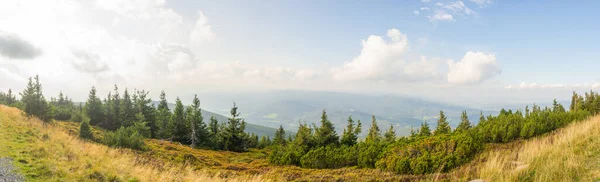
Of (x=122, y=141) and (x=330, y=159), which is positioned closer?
(x=330, y=159)

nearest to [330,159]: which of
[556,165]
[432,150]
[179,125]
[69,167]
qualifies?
[432,150]

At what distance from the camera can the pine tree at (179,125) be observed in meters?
54.2

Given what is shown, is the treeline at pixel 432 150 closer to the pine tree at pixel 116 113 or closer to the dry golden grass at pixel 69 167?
the dry golden grass at pixel 69 167

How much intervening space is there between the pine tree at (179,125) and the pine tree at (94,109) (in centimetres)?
1468

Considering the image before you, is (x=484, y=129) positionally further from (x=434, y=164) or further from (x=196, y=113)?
(x=196, y=113)

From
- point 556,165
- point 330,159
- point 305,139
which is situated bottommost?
point 305,139

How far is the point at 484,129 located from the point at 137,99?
63168 millimetres

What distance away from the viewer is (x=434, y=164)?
41.6 feet

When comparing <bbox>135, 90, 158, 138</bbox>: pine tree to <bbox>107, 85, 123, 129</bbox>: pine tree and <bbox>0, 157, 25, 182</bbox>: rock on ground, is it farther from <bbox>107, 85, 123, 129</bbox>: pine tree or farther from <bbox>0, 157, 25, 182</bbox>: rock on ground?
<bbox>0, 157, 25, 182</bbox>: rock on ground

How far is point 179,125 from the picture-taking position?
54750 millimetres

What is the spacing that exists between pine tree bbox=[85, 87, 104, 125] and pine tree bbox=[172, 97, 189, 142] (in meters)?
14.7

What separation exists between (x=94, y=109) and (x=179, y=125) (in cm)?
1654

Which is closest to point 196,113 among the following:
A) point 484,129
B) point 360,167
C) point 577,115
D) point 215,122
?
point 215,122

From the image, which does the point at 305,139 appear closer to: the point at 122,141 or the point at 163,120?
the point at 122,141
